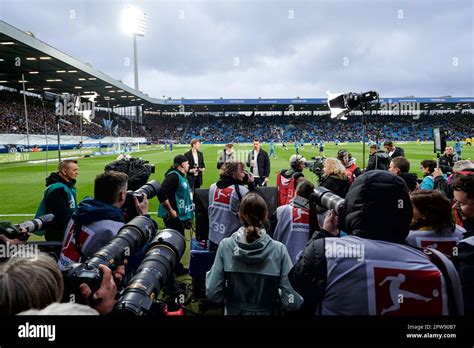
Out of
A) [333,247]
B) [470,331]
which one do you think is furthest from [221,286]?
[470,331]

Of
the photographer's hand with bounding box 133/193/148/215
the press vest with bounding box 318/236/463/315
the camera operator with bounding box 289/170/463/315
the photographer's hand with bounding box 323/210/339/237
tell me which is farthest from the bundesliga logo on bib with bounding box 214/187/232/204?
the press vest with bounding box 318/236/463/315

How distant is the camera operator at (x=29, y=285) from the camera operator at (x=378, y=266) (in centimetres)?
115

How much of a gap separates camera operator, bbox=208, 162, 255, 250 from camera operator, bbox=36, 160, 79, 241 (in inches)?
75.0

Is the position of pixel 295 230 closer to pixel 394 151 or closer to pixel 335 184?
pixel 335 184

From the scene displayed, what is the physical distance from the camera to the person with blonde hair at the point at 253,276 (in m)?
2.04

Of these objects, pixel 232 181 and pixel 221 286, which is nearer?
pixel 221 286

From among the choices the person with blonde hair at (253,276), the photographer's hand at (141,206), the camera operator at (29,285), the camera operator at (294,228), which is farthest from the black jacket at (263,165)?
the camera operator at (29,285)

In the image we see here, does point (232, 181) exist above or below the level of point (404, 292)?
above

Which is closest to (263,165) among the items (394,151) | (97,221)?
(394,151)

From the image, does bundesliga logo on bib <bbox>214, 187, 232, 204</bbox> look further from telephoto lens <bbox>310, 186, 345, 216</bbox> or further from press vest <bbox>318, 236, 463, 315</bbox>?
press vest <bbox>318, 236, 463, 315</bbox>

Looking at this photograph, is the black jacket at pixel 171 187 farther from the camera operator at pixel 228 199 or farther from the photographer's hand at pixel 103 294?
the photographer's hand at pixel 103 294

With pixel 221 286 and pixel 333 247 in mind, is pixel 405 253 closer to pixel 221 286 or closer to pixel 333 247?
pixel 333 247

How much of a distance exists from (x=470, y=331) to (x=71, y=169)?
4.41m

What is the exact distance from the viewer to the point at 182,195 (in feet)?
16.3
